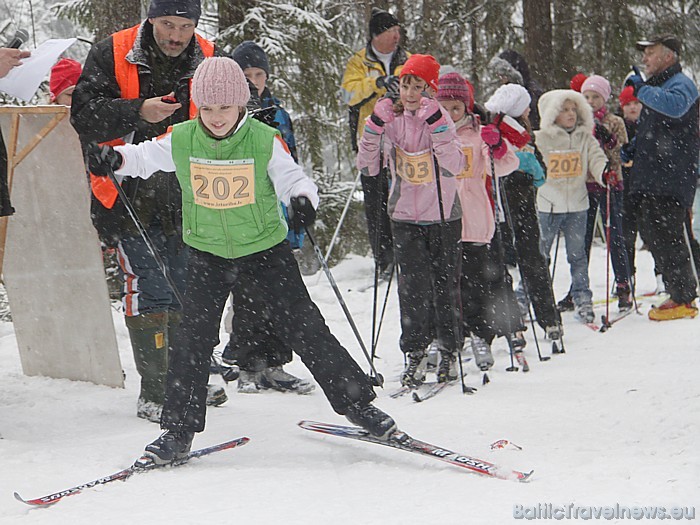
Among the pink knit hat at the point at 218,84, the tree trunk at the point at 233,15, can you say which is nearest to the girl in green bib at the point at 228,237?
the pink knit hat at the point at 218,84

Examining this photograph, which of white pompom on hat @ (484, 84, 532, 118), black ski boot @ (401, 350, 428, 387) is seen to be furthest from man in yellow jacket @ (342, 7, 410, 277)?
black ski boot @ (401, 350, 428, 387)

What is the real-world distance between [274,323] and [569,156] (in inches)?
171

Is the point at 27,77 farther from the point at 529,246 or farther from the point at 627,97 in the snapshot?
the point at 627,97

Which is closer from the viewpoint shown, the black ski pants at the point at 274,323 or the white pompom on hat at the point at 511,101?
the black ski pants at the point at 274,323

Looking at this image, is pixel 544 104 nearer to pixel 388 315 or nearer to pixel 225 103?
pixel 388 315

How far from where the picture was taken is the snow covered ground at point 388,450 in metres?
2.92

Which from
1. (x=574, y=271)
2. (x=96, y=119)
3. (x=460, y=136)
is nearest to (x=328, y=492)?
(x=96, y=119)

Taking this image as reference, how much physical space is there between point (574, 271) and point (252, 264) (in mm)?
4384

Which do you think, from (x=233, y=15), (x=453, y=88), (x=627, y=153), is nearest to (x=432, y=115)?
(x=453, y=88)

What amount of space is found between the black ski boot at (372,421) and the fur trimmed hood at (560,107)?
431cm

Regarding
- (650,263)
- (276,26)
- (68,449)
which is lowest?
(650,263)

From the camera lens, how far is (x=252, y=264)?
374 cm

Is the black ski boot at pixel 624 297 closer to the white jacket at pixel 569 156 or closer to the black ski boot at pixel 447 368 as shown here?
the white jacket at pixel 569 156

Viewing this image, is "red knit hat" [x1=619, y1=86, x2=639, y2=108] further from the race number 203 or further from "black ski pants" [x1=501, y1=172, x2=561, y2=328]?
the race number 203
